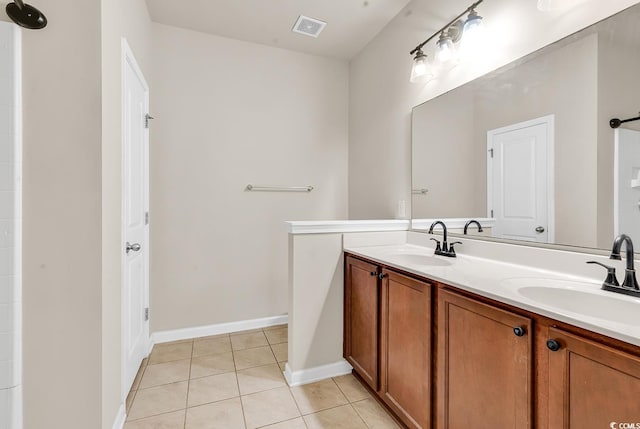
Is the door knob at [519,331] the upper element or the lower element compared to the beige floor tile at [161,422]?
upper

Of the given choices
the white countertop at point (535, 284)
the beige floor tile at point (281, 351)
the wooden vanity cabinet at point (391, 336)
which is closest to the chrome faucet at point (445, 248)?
the white countertop at point (535, 284)

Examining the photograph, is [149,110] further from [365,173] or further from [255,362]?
[255,362]

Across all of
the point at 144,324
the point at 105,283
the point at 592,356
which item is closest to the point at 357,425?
the point at 592,356

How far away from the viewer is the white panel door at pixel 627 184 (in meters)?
1.11

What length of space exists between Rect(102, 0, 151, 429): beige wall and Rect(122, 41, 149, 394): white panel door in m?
0.11

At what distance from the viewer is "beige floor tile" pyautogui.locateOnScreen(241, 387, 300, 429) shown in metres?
1.60

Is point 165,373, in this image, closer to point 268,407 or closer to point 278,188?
point 268,407

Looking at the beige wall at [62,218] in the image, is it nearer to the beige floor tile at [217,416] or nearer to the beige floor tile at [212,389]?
the beige floor tile at [217,416]

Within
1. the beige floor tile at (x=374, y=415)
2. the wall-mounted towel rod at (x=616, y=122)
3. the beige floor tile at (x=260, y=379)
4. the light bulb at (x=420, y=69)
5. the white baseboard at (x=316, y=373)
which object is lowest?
the beige floor tile at (x=374, y=415)

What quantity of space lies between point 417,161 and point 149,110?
217 cm

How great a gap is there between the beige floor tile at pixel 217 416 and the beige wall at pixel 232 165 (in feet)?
3.46

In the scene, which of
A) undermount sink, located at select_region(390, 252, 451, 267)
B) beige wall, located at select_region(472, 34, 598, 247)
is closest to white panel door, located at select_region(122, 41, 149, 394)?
undermount sink, located at select_region(390, 252, 451, 267)

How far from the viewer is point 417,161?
218 centimetres

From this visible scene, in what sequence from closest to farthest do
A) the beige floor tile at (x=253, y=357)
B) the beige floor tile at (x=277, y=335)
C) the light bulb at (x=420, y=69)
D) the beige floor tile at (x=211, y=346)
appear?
the light bulb at (x=420, y=69) → the beige floor tile at (x=253, y=357) → the beige floor tile at (x=211, y=346) → the beige floor tile at (x=277, y=335)
